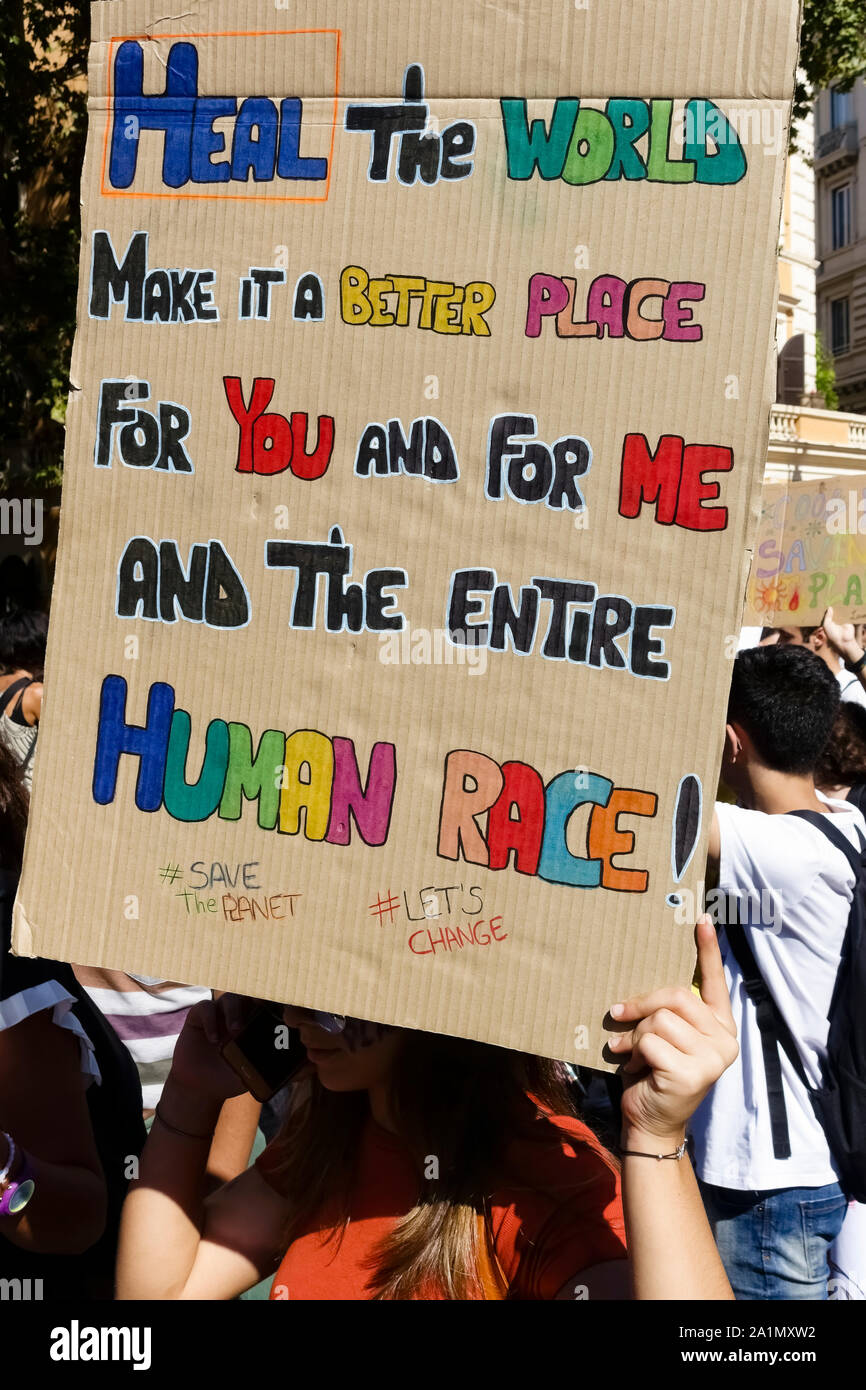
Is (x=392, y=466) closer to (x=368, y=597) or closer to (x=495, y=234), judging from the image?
(x=368, y=597)

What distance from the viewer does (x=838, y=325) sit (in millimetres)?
32812

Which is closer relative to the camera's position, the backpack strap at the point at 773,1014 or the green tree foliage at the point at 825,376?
the backpack strap at the point at 773,1014

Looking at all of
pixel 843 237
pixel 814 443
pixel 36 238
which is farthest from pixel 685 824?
pixel 843 237

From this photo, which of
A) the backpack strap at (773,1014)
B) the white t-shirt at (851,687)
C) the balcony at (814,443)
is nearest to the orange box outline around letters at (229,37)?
the backpack strap at (773,1014)

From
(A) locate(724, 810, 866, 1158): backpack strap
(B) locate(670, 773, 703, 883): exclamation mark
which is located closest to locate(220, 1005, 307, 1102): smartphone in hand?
(B) locate(670, 773, 703, 883): exclamation mark

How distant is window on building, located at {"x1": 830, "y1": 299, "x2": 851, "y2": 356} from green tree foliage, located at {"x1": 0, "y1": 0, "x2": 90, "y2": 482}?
89.6 ft

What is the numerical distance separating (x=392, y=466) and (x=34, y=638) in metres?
2.95

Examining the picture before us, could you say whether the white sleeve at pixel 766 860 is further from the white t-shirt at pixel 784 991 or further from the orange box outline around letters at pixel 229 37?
the orange box outline around letters at pixel 229 37

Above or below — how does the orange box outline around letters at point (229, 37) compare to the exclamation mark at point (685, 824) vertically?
above

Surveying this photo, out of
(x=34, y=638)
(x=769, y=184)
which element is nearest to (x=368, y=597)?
(x=769, y=184)

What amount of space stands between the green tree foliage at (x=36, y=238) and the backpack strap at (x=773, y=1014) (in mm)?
7226

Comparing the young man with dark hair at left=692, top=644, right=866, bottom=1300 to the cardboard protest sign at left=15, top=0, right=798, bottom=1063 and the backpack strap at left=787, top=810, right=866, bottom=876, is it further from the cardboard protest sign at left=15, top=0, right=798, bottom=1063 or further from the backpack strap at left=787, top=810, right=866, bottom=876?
the cardboard protest sign at left=15, top=0, right=798, bottom=1063

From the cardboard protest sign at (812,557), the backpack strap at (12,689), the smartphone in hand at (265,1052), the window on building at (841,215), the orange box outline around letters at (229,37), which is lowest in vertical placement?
the smartphone in hand at (265,1052)

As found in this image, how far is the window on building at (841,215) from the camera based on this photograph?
3275 cm
